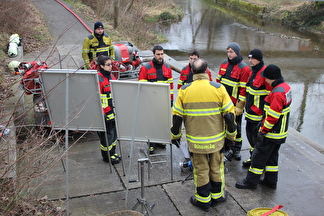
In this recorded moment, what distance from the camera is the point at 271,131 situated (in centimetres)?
439

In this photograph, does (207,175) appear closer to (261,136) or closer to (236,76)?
(261,136)

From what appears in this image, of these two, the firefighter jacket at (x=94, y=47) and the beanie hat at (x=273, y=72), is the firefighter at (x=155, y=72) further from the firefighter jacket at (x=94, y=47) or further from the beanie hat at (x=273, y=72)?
the firefighter jacket at (x=94, y=47)

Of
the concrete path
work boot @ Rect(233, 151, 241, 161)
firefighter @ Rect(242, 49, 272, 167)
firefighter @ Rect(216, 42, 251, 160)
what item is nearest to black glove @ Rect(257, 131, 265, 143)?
firefighter @ Rect(242, 49, 272, 167)

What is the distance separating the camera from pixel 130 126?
15.2 ft

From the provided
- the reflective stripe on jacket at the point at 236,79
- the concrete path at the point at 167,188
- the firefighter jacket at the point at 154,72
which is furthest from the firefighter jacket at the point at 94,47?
the reflective stripe on jacket at the point at 236,79

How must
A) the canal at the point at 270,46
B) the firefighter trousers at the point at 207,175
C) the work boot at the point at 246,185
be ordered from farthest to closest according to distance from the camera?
the canal at the point at 270,46
the work boot at the point at 246,185
the firefighter trousers at the point at 207,175

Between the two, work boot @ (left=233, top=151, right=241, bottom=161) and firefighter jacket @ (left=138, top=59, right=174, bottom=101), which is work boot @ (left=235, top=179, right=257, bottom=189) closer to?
work boot @ (left=233, top=151, right=241, bottom=161)

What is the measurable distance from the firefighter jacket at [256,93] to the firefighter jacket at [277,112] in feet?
1.46

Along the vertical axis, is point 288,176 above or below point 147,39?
below

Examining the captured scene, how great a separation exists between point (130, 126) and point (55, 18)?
44.2 feet

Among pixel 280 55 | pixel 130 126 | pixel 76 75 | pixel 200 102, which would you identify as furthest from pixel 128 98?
pixel 280 55

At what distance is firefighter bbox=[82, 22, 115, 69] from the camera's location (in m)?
7.08

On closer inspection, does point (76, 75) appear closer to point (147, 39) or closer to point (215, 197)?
point (215, 197)

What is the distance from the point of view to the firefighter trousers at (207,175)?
412 cm
